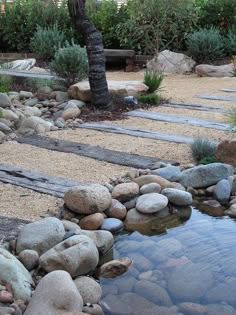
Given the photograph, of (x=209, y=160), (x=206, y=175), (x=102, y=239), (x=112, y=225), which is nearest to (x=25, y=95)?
(x=209, y=160)

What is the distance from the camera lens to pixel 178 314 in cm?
329

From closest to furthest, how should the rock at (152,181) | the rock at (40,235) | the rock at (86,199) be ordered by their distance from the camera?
the rock at (40,235), the rock at (86,199), the rock at (152,181)

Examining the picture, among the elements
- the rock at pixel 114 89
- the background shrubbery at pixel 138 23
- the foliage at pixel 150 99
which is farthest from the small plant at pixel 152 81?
the background shrubbery at pixel 138 23

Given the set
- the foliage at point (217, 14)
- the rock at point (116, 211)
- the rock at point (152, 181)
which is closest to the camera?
the rock at point (116, 211)

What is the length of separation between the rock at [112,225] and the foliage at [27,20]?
9.72m

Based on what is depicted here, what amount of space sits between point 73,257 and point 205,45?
9073 millimetres

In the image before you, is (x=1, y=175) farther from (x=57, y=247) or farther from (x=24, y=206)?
(x=57, y=247)

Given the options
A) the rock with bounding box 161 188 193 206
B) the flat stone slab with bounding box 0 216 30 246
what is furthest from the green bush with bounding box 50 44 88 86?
the flat stone slab with bounding box 0 216 30 246

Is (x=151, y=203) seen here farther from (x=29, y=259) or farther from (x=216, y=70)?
(x=216, y=70)

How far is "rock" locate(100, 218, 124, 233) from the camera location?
14.2 feet

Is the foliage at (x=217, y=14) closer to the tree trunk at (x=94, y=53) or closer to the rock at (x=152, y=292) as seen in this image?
the tree trunk at (x=94, y=53)

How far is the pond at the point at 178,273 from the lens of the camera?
3.39 m

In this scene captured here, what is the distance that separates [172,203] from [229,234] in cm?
62

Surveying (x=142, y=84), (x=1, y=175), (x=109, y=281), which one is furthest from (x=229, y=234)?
(x=142, y=84)
